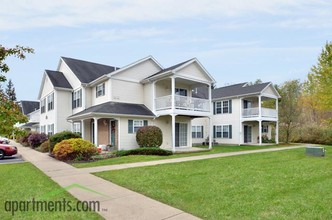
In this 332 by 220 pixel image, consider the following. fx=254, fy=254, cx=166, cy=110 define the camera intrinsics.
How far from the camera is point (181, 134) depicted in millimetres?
23953

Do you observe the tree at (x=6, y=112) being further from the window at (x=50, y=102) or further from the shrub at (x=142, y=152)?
the window at (x=50, y=102)

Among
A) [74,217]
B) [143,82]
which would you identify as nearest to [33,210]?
[74,217]

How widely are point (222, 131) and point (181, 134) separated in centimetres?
869

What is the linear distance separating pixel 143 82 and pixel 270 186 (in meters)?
16.3

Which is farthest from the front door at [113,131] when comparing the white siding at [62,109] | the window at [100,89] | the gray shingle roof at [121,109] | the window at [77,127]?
the white siding at [62,109]

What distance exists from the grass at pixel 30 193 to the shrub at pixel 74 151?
397 cm

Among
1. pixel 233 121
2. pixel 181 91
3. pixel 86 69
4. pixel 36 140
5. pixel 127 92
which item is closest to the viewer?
pixel 127 92

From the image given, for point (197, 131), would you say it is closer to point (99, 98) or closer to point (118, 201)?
point (99, 98)

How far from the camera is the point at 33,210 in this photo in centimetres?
604

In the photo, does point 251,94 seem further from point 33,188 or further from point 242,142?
point 33,188

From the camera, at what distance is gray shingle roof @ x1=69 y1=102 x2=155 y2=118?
1903 centimetres

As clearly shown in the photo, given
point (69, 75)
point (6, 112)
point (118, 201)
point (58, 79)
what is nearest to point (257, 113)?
point (69, 75)

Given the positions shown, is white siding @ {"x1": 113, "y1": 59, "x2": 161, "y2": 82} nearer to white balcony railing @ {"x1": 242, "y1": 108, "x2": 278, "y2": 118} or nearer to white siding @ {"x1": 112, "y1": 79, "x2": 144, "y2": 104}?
white siding @ {"x1": 112, "y1": 79, "x2": 144, "y2": 104}
